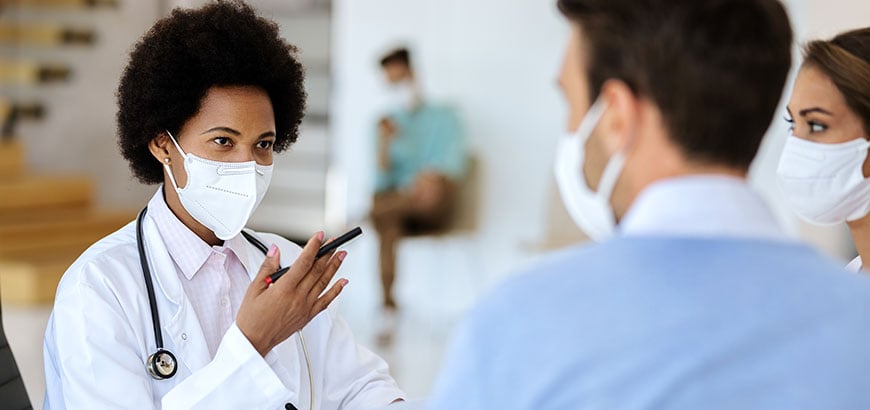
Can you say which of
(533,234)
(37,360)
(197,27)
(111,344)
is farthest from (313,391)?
(533,234)

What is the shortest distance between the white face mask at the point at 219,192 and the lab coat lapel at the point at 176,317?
0.10 meters

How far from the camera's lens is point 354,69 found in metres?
6.26

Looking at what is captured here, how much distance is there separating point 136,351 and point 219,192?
29cm

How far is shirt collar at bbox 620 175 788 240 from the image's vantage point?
0.97m

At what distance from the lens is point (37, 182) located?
6281 mm

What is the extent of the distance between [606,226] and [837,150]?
874mm

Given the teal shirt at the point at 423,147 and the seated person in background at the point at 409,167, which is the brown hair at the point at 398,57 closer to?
the seated person in background at the point at 409,167

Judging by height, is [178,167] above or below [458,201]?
above

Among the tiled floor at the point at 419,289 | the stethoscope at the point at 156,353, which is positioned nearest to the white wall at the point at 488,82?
the tiled floor at the point at 419,289

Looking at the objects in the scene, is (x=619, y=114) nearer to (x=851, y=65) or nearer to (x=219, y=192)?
(x=219, y=192)

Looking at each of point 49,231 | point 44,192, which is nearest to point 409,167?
point 49,231

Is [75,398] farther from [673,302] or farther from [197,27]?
[673,302]

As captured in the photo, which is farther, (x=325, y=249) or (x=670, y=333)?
(x=325, y=249)

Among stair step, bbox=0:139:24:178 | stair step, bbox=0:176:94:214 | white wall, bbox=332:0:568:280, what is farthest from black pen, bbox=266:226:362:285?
stair step, bbox=0:139:24:178
